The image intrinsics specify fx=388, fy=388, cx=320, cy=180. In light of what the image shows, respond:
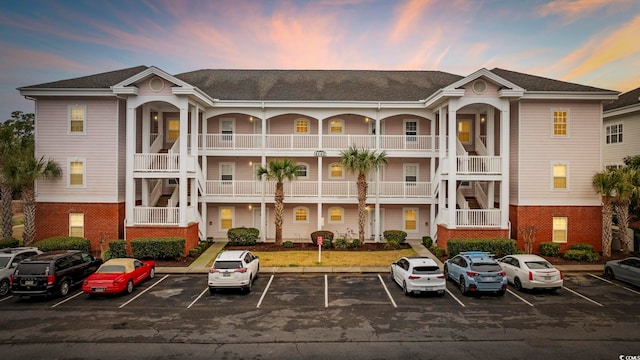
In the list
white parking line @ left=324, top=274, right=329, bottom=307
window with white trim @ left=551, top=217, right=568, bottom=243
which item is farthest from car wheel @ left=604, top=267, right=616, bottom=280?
white parking line @ left=324, top=274, right=329, bottom=307

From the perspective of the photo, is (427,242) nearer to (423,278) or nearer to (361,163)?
(361,163)

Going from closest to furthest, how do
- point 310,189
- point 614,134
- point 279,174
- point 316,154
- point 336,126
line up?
point 279,174 → point 316,154 → point 310,189 → point 336,126 → point 614,134

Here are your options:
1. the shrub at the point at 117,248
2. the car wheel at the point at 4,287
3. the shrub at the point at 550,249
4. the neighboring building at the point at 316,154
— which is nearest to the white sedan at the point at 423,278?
the neighboring building at the point at 316,154

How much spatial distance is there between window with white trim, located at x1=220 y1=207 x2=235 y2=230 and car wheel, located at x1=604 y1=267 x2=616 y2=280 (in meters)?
21.7

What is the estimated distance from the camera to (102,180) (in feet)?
76.7

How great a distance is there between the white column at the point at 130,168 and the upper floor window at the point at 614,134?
109ft

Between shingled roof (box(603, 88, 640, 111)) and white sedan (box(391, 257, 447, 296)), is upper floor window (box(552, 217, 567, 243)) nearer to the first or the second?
shingled roof (box(603, 88, 640, 111))

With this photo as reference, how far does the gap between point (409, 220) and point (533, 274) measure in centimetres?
1224

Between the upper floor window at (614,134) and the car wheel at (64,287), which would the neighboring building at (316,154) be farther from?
the upper floor window at (614,134)

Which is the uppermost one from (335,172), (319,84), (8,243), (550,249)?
(319,84)

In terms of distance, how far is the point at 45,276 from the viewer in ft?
47.9

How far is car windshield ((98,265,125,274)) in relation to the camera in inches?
606

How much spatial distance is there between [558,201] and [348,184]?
41.8 ft

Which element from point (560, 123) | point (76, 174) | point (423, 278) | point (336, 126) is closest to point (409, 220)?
point (336, 126)
